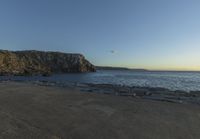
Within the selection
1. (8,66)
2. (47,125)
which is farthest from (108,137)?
(8,66)

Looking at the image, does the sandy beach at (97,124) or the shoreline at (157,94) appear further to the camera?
the shoreline at (157,94)

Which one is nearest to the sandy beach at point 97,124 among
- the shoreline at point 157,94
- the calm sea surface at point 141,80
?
the shoreline at point 157,94

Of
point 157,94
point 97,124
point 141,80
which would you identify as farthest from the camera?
point 141,80

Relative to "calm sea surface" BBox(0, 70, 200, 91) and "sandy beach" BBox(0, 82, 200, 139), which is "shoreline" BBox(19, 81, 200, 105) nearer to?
"sandy beach" BBox(0, 82, 200, 139)

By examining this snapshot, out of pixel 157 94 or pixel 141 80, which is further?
pixel 141 80

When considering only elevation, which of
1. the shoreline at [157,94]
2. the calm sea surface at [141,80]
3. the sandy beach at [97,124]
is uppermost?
the sandy beach at [97,124]

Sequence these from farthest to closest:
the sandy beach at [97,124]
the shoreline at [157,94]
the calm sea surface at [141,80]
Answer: the calm sea surface at [141,80]
the shoreline at [157,94]
the sandy beach at [97,124]

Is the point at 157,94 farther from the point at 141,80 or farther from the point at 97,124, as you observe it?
the point at 141,80

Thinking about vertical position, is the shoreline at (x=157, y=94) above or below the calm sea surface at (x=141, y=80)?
above

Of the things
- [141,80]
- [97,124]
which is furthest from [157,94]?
[141,80]

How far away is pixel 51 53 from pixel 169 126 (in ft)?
524

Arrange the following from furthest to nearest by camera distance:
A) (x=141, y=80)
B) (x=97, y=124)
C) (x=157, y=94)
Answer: (x=141, y=80), (x=157, y=94), (x=97, y=124)

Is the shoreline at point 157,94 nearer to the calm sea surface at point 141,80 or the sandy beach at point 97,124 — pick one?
the sandy beach at point 97,124

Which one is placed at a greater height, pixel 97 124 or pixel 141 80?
pixel 97 124
